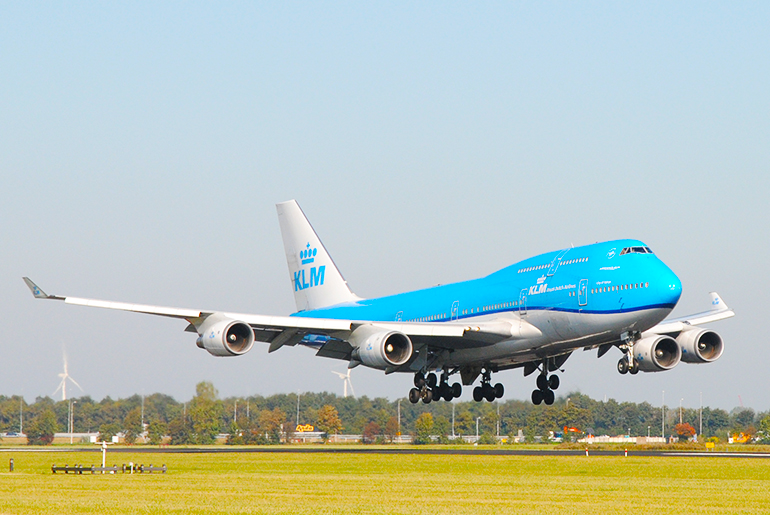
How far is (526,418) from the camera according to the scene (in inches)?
4596

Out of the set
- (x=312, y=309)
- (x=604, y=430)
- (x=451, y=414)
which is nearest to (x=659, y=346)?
(x=312, y=309)

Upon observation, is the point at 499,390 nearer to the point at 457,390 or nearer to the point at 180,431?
the point at 457,390

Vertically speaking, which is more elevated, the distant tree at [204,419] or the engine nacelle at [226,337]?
the engine nacelle at [226,337]

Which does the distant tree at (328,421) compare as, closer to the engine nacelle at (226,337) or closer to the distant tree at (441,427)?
the distant tree at (441,427)

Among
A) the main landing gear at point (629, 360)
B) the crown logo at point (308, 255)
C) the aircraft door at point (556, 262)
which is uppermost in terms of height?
the crown logo at point (308, 255)

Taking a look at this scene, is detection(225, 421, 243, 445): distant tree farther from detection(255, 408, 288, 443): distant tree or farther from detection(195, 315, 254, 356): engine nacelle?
detection(195, 315, 254, 356): engine nacelle

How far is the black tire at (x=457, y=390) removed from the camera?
61.2 metres

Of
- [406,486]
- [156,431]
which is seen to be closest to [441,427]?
[156,431]

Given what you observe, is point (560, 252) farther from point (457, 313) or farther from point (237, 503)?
point (237, 503)

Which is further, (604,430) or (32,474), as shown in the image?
(604,430)

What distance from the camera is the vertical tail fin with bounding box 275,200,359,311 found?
69625 millimetres

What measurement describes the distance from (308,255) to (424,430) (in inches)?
1525

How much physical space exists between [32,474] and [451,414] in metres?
71.0

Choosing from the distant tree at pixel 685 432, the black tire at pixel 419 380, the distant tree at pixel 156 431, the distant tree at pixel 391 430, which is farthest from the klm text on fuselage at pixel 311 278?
the distant tree at pixel 685 432
